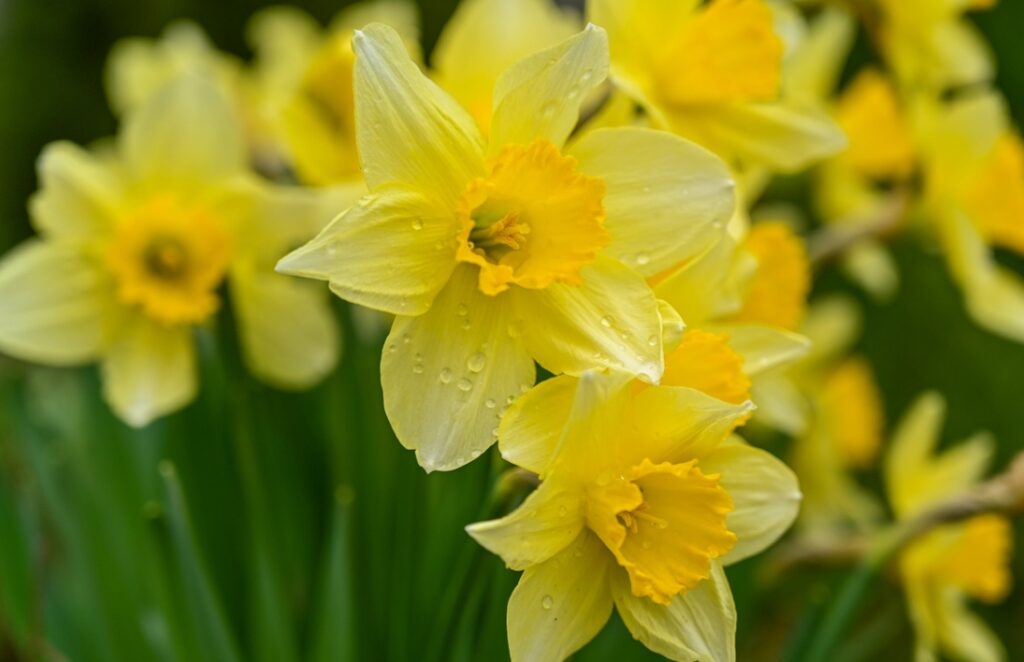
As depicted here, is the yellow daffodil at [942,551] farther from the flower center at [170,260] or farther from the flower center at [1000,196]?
the flower center at [170,260]

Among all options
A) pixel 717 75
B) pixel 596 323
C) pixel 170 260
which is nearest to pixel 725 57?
pixel 717 75

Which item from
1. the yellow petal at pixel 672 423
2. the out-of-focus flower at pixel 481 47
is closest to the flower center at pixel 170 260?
the out-of-focus flower at pixel 481 47

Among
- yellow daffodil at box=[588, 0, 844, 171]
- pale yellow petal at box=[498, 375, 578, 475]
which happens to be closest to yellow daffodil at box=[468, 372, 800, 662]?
pale yellow petal at box=[498, 375, 578, 475]

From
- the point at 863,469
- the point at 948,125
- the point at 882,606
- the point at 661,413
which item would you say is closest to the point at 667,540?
the point at 661,413

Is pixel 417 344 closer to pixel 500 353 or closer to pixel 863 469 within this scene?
pixel 500 353

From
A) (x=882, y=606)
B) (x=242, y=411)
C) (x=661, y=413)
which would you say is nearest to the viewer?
(x=661, y=413)
